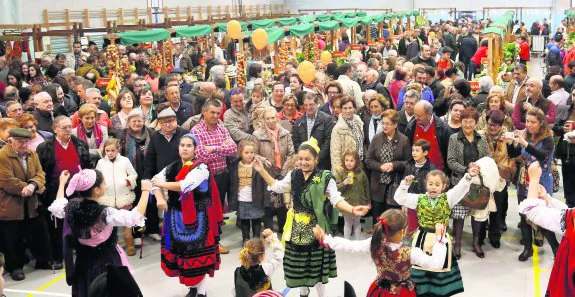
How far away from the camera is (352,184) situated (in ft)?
23.4

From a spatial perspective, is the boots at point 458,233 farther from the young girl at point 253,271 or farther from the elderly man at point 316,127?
the young girl at point 253,271

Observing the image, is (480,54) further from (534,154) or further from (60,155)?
(60,155)

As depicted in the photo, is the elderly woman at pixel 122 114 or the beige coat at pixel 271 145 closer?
the beige coat at pixel 271 145

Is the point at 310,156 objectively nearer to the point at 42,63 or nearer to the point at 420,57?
the point at 420,57

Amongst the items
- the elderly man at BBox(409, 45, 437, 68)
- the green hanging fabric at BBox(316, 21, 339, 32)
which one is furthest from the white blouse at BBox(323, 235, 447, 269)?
the green hanging fabric at BBox(316, 21, 339, 32)

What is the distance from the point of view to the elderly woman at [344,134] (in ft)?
23.7

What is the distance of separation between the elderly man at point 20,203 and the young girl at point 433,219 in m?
3.46

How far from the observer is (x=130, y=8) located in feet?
86.5

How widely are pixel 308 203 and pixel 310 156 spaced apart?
37 centimetres

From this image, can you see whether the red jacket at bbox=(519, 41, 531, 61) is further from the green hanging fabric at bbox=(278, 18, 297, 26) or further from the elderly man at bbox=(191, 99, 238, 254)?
the elderly man at bbox=(191, 99, 238, 254)

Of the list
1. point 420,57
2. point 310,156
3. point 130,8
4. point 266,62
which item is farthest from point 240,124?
point 130,8

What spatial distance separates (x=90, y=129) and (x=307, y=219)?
308 centimetres

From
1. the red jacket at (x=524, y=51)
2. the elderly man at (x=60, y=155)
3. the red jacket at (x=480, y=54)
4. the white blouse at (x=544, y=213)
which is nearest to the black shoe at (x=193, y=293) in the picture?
the elderly man at (x=60, y=155)

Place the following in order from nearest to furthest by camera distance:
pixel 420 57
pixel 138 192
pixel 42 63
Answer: pixel 138 192, pixel 420 57, pixel 42 63
